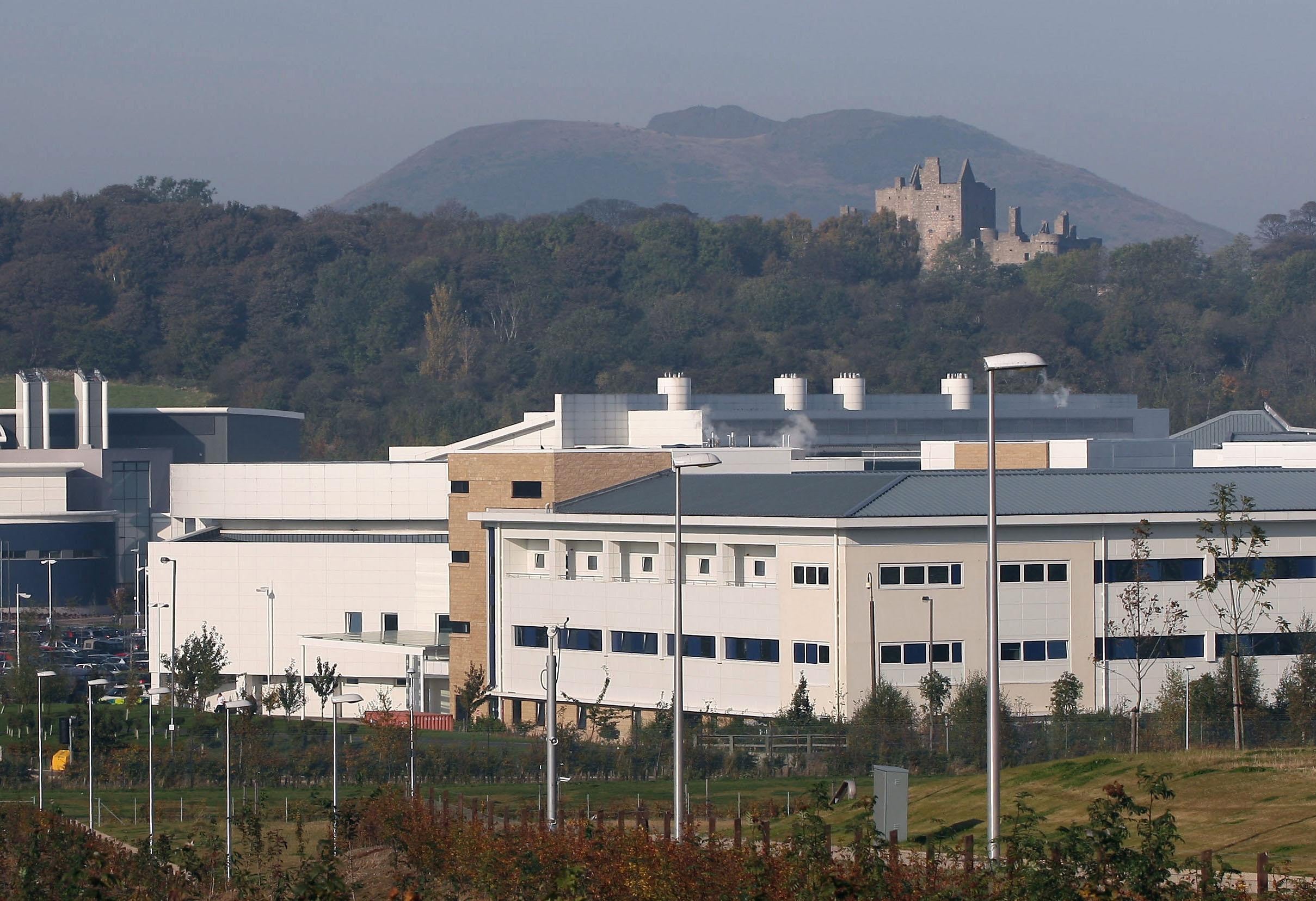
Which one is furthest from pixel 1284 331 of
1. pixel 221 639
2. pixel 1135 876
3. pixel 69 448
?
pixel 1135 876

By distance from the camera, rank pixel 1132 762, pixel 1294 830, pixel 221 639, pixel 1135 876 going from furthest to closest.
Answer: pixel 221 639
pixel 1132 762
pixel 1294 830
pixel 1135 876

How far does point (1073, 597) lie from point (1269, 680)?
5789 millimetres

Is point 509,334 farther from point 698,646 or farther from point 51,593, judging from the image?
point 698,646

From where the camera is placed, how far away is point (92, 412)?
112500 millimetres

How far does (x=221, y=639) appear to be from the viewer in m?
80.4

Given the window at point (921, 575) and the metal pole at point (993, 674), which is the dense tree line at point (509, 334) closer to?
the window at point (921, 575)

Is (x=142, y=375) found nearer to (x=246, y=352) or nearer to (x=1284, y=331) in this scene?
(x=246, y=352)

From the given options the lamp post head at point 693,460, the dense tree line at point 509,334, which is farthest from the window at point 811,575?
the dense tree line at point 509,334

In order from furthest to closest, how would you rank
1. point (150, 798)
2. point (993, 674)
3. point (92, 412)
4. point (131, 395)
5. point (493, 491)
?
point (131, 395) < point (92, 412) < point (493, 491) < point (150, 798) < point (993, 674)

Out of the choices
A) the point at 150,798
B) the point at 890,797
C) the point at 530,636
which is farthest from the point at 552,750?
the point at 530,636

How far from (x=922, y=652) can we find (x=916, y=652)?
18cm

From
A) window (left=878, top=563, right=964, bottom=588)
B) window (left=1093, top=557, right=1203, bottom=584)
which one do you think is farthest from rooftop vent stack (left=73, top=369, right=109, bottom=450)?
window (left=1093, top=557, right=1203, bottom=584)

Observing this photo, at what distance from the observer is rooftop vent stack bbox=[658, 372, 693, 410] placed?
101 metres

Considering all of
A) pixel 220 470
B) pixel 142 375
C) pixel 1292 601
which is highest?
pixel 142 375
